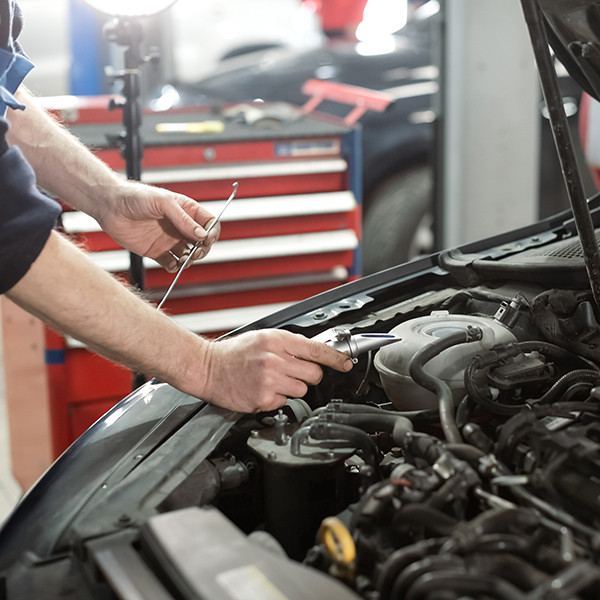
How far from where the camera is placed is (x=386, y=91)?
3707 millimetres

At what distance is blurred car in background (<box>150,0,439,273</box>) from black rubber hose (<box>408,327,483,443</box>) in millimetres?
2320

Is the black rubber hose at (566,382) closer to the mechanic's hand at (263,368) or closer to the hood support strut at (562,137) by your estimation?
the hood support strut at (562,137)

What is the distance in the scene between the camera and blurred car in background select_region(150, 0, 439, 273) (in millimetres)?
3529

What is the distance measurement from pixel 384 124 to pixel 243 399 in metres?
2.65

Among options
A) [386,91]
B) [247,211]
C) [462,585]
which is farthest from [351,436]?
[386,91]

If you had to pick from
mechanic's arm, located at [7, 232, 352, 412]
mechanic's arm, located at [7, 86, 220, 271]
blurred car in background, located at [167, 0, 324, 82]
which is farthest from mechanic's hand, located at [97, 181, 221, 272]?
blurred car in background, located at [167, 0, 324, 82]

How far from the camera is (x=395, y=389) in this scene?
1.14 metres

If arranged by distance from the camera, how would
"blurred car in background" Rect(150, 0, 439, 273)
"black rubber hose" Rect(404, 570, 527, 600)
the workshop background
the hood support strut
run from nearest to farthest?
"black rubber hose" Rect(404, 570, 527, 600) → the hood support strut → the workshop background → "blurred car in background" Rect(150, 0, 439, 273)

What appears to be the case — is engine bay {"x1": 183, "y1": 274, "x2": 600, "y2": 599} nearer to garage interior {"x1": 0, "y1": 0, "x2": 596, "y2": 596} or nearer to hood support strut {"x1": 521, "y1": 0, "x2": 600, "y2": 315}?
hood support strut {"x1": 521, "y1": 0, "x2": 600, "y2": 315}

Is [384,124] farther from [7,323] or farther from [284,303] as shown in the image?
[7,323]

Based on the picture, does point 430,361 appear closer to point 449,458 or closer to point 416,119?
point 449,458

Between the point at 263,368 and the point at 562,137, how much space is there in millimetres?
494

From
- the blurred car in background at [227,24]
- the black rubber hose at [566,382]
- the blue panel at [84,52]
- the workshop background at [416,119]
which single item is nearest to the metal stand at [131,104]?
the workshop background at [416,119]

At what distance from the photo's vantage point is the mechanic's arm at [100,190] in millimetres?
1398
